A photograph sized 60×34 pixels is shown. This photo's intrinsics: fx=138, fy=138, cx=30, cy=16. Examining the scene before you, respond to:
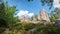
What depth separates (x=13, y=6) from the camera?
1340 millimetres

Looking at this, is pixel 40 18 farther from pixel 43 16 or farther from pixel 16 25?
pixel 16 25

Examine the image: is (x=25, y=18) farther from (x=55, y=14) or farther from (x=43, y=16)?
(x=55, y=14)

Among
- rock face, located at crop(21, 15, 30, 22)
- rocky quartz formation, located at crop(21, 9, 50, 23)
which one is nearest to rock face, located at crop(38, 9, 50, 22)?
rocky quartz formation, located at crop(21, 9, 50, 23)

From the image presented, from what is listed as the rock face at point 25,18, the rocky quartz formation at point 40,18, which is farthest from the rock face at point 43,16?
the rock face at point 25,18

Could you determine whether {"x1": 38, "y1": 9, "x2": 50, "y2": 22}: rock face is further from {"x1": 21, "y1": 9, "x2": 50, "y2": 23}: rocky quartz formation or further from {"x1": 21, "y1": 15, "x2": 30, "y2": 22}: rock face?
{"x1": 21, "y1": 15, "x2": 30, "y2": 22}: rock face

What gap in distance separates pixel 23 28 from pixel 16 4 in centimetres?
24

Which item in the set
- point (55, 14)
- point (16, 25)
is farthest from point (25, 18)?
point (55, 14)

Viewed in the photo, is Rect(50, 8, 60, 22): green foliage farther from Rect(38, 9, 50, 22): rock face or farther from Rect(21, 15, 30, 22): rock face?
Rect(21, 15, 30, 22): rock face

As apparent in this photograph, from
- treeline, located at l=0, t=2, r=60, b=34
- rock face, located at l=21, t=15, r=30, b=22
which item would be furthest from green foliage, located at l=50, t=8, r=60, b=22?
rock face, located at l=21, t=15, r=30, b=22

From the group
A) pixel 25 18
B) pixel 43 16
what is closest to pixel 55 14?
pixel 43 16

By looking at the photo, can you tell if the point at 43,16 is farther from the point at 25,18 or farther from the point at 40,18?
the point at 25,18

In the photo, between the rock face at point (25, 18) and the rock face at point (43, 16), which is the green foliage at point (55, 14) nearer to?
the rock face at point (43, 16)

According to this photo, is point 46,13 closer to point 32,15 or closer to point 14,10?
point 32,15

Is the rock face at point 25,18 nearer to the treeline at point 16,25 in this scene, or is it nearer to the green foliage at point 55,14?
the treeline at point 16,25
